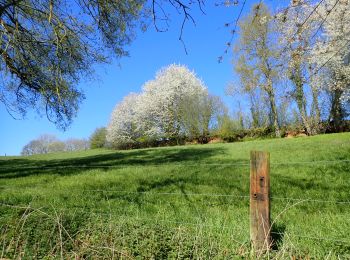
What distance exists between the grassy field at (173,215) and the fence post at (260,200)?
0.47 ft

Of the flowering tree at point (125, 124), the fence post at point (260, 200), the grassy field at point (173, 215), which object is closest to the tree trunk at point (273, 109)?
the flowering tree at point (125, 124)

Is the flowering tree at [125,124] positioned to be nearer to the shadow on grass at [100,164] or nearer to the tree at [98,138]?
the tree at [98,138]

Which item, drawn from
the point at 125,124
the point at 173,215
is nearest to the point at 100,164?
the point at 173,215

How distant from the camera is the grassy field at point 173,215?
382 cm

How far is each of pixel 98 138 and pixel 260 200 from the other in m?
51.6

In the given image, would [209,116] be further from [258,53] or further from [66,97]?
[66,97]

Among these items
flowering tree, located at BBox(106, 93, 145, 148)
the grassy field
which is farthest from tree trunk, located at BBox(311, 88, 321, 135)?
flowering tree, located at BBox(106, 93, 145, 148)

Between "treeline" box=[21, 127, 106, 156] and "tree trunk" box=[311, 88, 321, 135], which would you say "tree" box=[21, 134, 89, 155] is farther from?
"tree trunk" box=[311, 88, 321, 135]

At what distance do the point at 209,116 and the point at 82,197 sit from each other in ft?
97.8

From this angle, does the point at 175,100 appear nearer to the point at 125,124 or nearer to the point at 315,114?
the point at 125,124

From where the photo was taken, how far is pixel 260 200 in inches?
147

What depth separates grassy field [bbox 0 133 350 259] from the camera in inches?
150

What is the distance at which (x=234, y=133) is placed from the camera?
33.0 m

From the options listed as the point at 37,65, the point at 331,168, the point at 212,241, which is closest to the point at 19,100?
the point at 37,65
